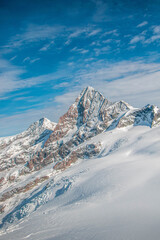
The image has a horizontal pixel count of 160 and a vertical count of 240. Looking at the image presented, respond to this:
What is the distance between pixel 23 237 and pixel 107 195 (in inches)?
814

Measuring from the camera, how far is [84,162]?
10406 centimetres

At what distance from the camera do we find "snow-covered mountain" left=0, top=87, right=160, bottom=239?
44.4 m

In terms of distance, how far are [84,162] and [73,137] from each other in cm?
5205

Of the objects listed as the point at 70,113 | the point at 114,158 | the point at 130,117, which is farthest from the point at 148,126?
the point at 70,113

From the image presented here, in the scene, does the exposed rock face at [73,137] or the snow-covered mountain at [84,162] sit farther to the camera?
the exposed rock face at [73,137]

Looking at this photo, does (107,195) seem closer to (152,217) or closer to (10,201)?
(152,217)

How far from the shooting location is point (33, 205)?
236 feet

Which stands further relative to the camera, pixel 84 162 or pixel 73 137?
pixel 73 137

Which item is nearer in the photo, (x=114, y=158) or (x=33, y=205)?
(x=33, y=205)

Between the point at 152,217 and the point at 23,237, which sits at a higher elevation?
the point at 23,237

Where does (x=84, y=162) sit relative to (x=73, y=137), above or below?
below

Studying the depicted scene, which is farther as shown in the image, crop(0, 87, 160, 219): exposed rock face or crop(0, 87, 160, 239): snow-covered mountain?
crop(0, 87, 160, 219): exposed rock face

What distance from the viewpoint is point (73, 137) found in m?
154

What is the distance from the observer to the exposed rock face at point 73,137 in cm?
11588
